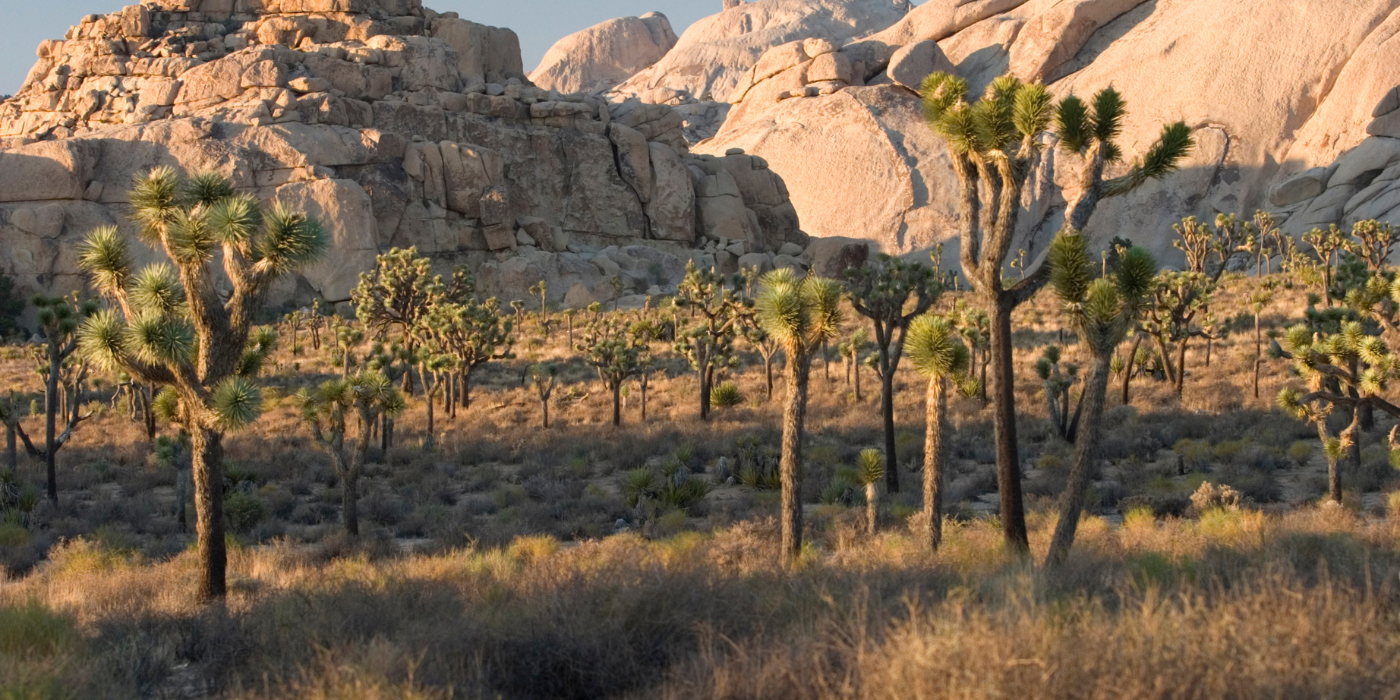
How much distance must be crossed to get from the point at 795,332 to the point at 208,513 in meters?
6.87

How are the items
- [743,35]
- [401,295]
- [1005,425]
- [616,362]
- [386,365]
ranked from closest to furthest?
1. [1005,425]
2. [386,365]
3. [616,362]
4. [401,295]
5. [743,35]

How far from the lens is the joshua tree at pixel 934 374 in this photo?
1192 centimetres

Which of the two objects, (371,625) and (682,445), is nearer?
(371,625)

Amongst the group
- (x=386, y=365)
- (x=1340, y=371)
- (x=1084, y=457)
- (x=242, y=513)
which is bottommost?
(x=242, y=513)

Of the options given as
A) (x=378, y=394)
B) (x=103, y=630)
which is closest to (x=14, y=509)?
(x=378, y=394)

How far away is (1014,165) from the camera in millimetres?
11477

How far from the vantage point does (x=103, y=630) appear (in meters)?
8.43

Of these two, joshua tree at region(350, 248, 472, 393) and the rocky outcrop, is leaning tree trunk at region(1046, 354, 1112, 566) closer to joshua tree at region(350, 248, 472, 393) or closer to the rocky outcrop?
joshua tree at region(350, 248, 472, 393)

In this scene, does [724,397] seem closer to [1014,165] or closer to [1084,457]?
[1014,165]

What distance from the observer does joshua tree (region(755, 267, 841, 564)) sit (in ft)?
38.4

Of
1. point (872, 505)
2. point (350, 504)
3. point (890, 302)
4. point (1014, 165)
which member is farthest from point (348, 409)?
point (1014, 165)

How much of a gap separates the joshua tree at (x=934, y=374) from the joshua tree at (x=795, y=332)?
1049mm

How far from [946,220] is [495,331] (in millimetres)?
46776

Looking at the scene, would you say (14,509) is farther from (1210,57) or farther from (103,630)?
(1210,57)
